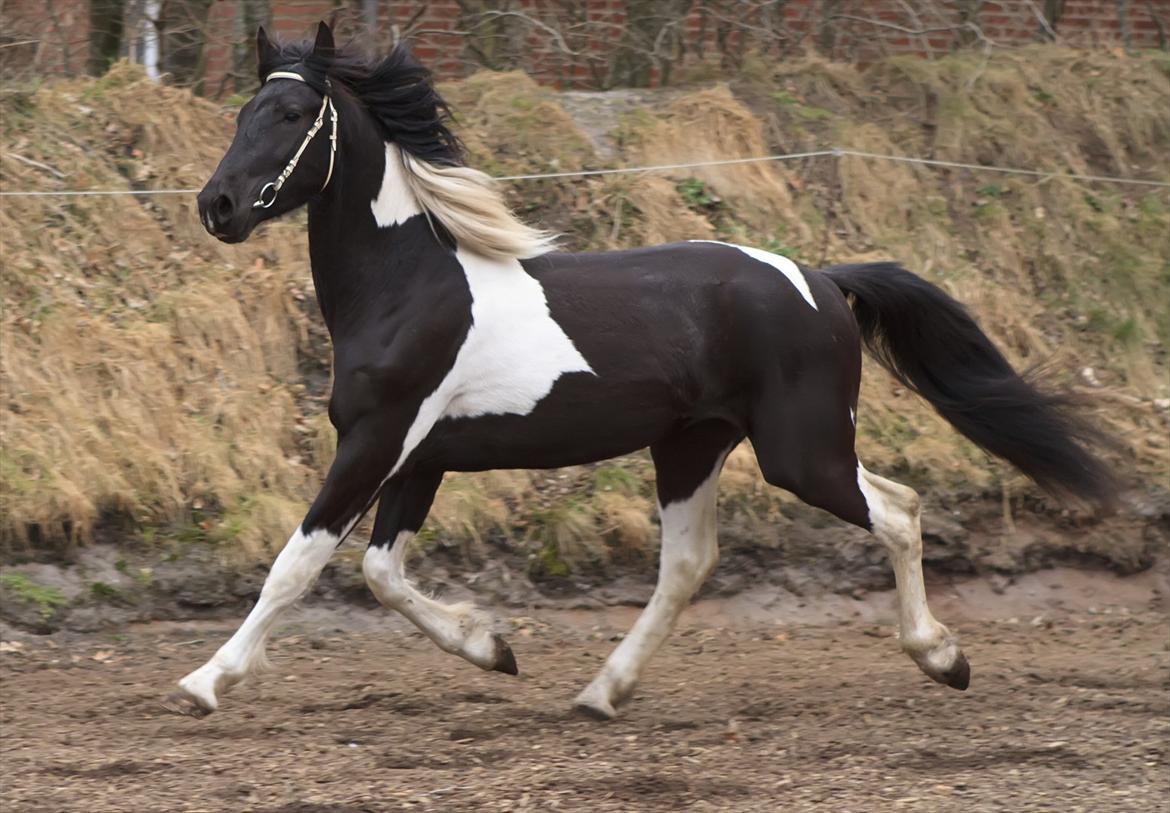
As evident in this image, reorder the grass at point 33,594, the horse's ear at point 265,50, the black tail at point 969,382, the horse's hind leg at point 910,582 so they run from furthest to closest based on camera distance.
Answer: the grass at point 33,594 → the black tail at point 969,382 → the horse's hind leg at point 910,582 → the horse's ear at point 265,50

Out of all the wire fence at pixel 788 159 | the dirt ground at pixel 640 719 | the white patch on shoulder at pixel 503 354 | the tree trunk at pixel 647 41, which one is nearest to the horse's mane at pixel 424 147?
the white patch on shoulder at pixel 503 354

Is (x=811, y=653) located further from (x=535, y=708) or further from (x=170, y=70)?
(x=170, y=70)

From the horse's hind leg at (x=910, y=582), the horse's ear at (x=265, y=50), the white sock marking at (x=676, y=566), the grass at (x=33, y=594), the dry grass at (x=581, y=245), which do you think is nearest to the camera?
the horse's ear at (x=265, y=50)

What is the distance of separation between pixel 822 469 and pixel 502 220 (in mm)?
1387

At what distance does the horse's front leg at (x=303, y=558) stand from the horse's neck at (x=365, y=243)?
491mm

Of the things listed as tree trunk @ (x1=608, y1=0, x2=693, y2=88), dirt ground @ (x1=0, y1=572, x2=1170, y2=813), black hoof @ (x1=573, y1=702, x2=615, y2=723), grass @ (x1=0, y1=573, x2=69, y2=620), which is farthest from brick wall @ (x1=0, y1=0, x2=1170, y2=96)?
black hoof @ (x1=573, y1=702, x2=615, y2=723)

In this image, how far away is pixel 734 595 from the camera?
23.4 ft

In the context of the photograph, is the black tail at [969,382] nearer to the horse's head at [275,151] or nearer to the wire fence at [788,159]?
the horse's head at [275,151]

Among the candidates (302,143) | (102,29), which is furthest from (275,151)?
(102,29)

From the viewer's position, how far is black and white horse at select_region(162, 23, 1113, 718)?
4.84 metres

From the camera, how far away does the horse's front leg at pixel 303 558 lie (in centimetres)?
464

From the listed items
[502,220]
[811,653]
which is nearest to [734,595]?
[811,653]

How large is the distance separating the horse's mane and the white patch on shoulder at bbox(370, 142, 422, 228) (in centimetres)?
2

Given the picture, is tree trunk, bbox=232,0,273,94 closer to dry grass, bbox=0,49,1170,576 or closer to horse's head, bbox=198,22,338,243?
dry grass, bbox=0,49,1170,576
